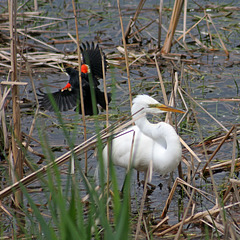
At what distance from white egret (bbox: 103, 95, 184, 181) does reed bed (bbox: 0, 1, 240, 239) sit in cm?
14

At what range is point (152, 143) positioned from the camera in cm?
387

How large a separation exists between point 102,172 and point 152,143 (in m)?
2.20

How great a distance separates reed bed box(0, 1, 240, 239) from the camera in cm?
175

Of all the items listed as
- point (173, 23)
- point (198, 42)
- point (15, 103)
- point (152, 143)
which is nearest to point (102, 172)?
point (15, 103)

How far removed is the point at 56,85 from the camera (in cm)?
573

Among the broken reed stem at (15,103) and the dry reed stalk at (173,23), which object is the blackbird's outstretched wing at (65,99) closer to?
the broken reed stem at (15,103)

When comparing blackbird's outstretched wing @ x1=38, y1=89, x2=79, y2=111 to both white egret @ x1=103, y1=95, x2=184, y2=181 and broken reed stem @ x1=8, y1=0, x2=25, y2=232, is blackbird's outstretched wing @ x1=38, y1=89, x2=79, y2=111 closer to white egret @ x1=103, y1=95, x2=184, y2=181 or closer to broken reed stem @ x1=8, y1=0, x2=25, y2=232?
white egret @ x1=103, y1=95, x2=184, y2=181

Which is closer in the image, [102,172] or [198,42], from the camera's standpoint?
[102,172]

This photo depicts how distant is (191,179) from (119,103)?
2031 mm

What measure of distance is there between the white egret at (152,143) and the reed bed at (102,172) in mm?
138

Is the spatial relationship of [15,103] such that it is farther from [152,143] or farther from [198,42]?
[198,42]

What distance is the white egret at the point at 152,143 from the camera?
350cm

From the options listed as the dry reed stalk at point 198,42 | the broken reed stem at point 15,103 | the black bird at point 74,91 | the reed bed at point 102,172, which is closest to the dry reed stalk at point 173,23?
the reed bed at point 102,172

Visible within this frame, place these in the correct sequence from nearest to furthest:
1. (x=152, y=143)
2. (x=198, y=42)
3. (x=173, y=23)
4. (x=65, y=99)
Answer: (x=152, y=143), (x=65, y=99), (x=173, y=23), (x=198, y=42)
